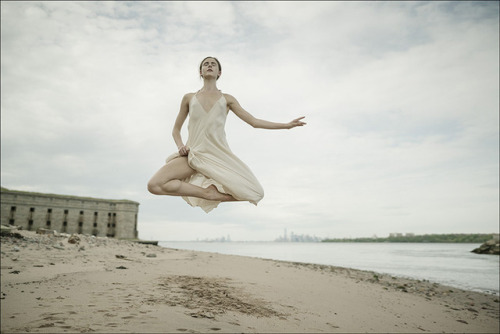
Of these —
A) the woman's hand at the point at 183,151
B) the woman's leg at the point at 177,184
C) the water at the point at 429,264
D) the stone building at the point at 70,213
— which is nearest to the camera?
the woman's leg at the point at 177,184

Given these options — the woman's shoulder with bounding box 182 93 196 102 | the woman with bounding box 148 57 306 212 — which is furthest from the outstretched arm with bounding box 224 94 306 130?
the woman's shoulder with bounding box 182 93 196 102

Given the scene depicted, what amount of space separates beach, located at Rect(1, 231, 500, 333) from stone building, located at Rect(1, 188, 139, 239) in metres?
53.7

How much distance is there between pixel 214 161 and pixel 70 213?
2926 inches

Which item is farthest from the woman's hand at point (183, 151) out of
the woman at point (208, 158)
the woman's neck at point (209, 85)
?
the woman's neck at point (209, 85)

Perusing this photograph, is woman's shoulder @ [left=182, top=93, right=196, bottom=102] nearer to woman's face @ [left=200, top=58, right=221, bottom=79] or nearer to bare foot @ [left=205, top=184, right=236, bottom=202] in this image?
woman's face @ [left=200, top=58, right=221, bottom=79]

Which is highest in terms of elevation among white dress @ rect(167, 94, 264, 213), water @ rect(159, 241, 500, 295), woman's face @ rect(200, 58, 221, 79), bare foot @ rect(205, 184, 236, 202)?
woman's face @ rect(200, 58, 221, 79)

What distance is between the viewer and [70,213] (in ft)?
217

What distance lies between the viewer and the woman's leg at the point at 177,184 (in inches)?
130

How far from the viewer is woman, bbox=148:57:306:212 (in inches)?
135

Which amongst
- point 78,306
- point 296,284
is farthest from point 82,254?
point 296,284

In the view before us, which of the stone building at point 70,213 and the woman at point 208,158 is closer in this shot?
the woman at point 208,158

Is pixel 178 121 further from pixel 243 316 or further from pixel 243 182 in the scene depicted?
pixel 243 316

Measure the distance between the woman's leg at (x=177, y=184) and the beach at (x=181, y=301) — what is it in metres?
3.60

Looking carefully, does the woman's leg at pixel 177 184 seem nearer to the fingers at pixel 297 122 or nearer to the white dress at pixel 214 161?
the white dress at pixel 214 161
